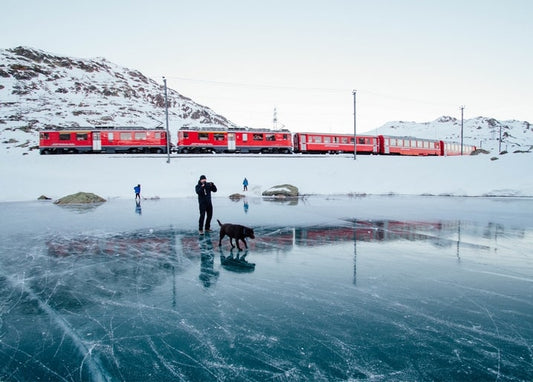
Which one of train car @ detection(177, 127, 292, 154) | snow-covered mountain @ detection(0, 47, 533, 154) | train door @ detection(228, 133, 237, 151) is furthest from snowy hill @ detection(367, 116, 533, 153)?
train door @ detection(228, 133, 237, 151)

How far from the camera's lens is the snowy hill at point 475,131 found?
422 ft

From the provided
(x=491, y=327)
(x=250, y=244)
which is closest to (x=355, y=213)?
(x=250, y=244)

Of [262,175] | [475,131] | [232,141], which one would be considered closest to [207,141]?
[232,141]

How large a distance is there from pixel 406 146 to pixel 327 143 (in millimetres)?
11009

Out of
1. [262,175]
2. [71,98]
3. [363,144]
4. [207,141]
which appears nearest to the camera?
[262,175]

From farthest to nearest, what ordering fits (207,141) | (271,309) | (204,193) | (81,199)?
(207,141) < (81,199) < (204,193) < (271,309)

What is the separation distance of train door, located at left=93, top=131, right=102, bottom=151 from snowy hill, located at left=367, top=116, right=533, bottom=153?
12164 centimetres

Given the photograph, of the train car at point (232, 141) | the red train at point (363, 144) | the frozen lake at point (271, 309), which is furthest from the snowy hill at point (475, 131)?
the frozen lake at point (271, 309)

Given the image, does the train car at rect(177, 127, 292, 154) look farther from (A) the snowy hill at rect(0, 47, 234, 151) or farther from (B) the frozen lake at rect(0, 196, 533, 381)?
(B) the frozen lake at rect(0, 196, 533, 381)

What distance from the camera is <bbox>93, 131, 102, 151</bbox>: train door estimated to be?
3384 cm

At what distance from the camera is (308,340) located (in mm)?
3637

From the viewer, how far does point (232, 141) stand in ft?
118

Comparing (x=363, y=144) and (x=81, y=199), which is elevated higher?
(x=363, y=144)

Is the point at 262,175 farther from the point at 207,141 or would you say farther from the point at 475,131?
the point at 475,131
